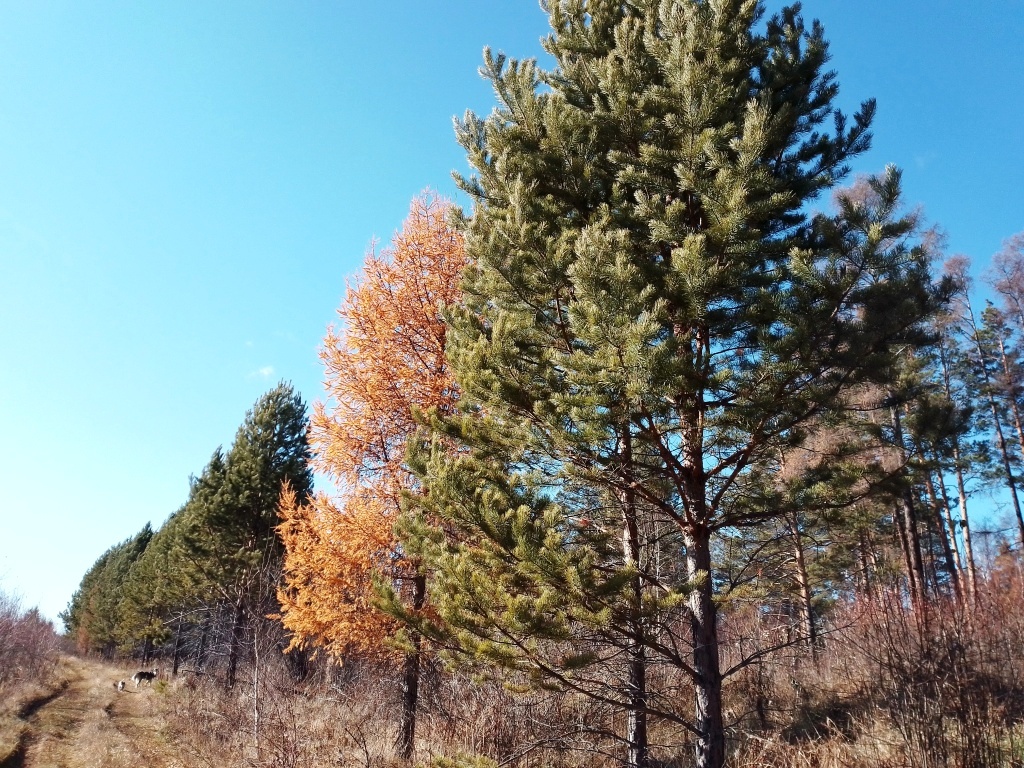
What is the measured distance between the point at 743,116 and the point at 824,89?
127 cm

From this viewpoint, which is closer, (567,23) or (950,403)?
(950,403)

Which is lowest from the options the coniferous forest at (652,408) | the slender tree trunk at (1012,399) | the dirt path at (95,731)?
the dirt path at (95,731)

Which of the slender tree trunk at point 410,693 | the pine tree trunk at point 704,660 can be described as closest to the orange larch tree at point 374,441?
the slender tree trunk at point 410,693

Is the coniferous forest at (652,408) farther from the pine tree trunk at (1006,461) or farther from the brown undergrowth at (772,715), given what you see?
the pine tree trunk at (1006,461)

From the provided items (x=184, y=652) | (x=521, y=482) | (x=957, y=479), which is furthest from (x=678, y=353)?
(x=184, y=652)

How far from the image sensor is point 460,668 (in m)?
5.88

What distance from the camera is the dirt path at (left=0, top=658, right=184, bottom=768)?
35.4 ft

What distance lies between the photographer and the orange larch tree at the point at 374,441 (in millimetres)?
8141

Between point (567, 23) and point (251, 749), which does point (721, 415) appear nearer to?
point (567, 23)

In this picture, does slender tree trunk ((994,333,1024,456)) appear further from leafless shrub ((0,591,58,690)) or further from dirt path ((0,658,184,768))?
leafless shrub ((0,591,58,690))

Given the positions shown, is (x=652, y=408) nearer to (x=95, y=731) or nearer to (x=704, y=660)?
(x=704, y=660)

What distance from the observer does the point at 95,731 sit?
13586 millimetres

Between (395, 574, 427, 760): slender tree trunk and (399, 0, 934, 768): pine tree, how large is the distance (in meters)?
3.32

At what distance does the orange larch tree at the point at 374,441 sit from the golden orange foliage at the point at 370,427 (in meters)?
0.02
